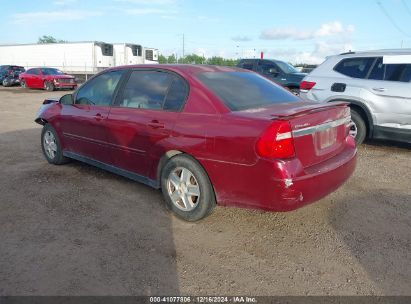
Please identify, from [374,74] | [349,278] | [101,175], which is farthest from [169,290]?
[374,74]

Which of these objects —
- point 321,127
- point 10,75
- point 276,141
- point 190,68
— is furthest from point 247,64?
point 10,75

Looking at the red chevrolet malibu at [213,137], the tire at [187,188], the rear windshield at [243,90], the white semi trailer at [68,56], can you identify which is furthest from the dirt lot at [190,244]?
the white semi trailer at [68,56]

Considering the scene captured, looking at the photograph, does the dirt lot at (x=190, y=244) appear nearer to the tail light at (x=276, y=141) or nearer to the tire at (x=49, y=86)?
the tail light at (x=276, y=141)

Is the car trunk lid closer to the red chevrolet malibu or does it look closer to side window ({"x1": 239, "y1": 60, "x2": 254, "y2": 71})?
the red chevrolet malibu

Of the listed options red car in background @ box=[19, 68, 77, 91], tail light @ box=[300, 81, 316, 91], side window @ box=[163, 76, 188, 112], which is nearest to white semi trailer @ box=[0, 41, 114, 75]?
red car in background @ box=[19, 68, 77, 91]

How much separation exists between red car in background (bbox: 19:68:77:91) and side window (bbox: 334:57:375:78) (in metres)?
19.4

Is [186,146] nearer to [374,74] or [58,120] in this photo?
[58,120]

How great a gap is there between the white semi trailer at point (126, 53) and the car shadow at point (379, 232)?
1032 inches

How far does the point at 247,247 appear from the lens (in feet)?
10.9

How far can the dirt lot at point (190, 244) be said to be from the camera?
2.76 metres

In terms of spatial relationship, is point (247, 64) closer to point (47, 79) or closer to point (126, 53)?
point (47, 79)

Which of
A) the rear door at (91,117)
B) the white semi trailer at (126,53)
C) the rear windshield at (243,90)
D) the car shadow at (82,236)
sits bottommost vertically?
the car shadow at (82,236)

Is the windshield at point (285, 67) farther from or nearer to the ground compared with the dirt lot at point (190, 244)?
farther from the ground

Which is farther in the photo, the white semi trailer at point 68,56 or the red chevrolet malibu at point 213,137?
the white semi trailer at point 68,56
